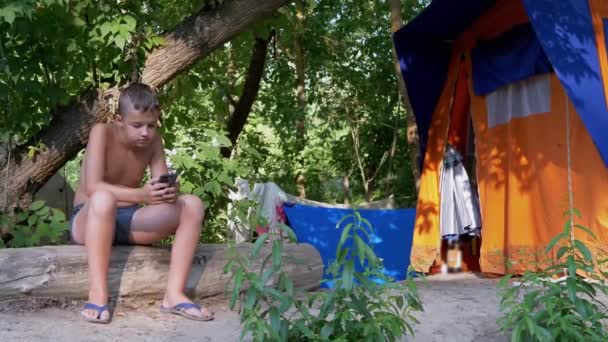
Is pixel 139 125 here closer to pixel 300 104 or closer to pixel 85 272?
pixel 85 272

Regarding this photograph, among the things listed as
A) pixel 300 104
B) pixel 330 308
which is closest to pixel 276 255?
pixel 330 308

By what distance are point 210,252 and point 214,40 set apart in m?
1.37

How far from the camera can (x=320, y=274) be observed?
383 cm

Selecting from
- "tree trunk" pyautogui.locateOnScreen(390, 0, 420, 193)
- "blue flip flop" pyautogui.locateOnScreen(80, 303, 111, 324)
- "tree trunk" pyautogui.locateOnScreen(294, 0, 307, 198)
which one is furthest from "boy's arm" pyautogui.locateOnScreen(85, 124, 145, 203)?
"tree trunk" pyautogui.locateOnScreen(294, 0, 307, 198)

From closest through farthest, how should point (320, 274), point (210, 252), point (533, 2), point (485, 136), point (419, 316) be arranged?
point (419, 316)
point (210, 252)
point (320, 274)
point (533, 2)
point (485, 136)

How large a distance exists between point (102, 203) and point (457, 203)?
340 cm

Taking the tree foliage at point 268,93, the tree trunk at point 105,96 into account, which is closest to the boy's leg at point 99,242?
the tree trunk at point 105,96

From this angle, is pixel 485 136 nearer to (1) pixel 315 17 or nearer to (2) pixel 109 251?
(2) pixel 109 251

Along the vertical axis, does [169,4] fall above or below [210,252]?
above

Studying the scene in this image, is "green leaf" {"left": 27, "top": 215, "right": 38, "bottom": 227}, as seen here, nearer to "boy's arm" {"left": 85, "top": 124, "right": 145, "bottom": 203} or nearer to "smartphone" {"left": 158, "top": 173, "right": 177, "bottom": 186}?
"boy's arm" {"left": 85, "top": 124, "right": 145, "bottom": 203}

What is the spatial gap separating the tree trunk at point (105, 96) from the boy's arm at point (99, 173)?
104cm

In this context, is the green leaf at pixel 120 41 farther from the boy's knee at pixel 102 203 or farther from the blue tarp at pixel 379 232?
the blue tarp at pixel 379 232

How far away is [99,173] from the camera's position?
9.98 feet

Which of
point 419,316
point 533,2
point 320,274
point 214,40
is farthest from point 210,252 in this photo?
point 533,2
